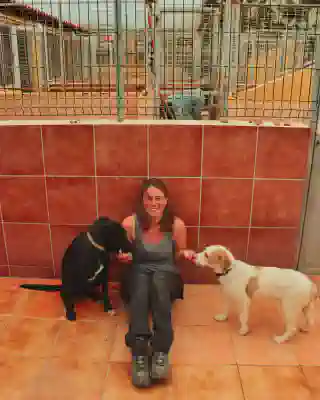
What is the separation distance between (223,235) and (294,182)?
460mm

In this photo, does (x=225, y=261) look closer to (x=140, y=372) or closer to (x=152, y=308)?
(x=152, y=308)

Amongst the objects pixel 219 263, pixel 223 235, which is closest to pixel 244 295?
pixel 219 263

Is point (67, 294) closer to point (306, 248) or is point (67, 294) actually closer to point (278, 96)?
point (306, 248)

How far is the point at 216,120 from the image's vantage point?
193 cm

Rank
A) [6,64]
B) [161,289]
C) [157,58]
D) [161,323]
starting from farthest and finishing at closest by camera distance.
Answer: [157,58] → [6,64] → [161,289] → [161,323]

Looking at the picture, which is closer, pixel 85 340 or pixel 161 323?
pixel 161 323

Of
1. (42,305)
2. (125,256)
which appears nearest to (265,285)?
(125,256)

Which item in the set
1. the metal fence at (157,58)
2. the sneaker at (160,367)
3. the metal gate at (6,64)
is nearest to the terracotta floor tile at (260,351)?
the sneaker at (160,367)

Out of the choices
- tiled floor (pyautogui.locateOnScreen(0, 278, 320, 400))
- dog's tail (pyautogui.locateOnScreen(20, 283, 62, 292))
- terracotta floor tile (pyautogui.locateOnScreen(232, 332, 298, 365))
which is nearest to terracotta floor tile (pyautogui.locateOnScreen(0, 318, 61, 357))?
tiled floor (pyautogui.locateOnScreen(0, 278, 320, 400))

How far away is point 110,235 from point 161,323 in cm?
48

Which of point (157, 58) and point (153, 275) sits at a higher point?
point (157, 58)

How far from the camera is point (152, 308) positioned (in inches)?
62.5

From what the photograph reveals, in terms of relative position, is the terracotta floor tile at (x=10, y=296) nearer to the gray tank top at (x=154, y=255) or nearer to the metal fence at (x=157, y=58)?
the gray tank top at (x=154, y=255)

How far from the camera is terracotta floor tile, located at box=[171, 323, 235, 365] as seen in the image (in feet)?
5.15
